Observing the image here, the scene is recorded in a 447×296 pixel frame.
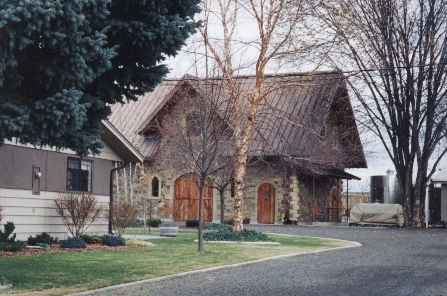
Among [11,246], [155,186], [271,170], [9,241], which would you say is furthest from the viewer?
[155,186]

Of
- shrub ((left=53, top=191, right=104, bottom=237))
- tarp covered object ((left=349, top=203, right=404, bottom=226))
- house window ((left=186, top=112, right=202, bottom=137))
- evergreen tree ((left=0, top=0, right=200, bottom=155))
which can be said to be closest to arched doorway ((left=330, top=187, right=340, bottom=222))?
tarp covered object ((left=349, top=203, right=404, bottom=226))

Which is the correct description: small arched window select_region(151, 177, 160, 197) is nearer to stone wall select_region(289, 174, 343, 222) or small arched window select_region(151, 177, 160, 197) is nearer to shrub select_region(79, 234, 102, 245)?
stone wall select_region(289, 174, 343, 222)

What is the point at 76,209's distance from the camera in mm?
18312

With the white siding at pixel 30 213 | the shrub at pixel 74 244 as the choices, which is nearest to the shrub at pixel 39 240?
the white siding at pixel 30 213

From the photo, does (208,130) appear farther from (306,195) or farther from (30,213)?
(306,195)

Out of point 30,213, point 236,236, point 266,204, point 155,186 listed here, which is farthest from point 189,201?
point 30,213

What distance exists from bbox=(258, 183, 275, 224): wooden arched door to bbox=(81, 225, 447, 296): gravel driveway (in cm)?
2058

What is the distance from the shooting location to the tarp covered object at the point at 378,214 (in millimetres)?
35781

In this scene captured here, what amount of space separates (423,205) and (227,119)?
18.5 m

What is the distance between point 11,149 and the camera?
17.0 meters

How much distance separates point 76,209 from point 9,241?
2752 millimetres

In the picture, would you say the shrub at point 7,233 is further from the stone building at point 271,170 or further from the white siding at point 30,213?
the stone building at point 271,170

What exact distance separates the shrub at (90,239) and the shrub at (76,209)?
0.16 meters

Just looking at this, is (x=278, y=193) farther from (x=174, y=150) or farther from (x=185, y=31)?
(x=185, y=31)
